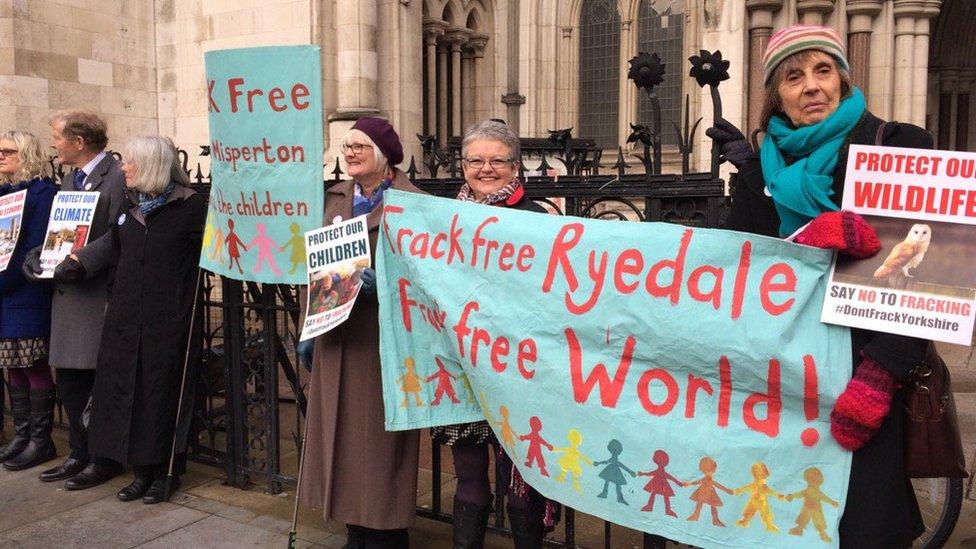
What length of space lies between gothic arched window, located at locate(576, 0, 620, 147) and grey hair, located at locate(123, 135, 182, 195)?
10.7m

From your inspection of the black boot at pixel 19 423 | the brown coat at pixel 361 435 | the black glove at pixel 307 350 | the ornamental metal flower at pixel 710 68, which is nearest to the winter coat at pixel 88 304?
the black boot at pixel 19 423

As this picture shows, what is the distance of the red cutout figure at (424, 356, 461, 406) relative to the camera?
358 cm

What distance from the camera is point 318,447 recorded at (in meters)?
3.96

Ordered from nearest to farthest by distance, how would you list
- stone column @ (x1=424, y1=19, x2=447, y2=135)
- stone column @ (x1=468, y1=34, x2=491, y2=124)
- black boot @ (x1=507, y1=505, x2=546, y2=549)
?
black boot @ (x1=507, y1=505, x2=546, y2=549)
stone column @ (x1=424, y1=19, x2=447, y2=135)
stone column @ (x1=468, y1=34, x2=491, y2=124)

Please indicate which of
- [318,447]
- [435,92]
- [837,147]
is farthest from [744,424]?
[435,92]

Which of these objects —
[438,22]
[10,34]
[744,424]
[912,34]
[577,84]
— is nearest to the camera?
[744,424]

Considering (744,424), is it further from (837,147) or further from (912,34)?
(912,34)

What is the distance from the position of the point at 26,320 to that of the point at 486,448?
346cm

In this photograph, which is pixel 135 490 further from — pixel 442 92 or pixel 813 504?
pixel 442 92

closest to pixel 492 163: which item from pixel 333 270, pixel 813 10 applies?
pixel 333 270

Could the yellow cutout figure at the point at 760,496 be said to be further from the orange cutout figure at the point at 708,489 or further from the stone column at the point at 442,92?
the stone column at the point at 442,92

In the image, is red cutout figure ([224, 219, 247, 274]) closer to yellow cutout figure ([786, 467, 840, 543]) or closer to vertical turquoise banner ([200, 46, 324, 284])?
vertical turquoise banner ([200, 46, 324, 284])

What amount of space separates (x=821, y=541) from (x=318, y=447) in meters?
2.27

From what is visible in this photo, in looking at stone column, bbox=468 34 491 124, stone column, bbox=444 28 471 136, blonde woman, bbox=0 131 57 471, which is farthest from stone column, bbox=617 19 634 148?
blonde woman, bbox=0 131 57 471
